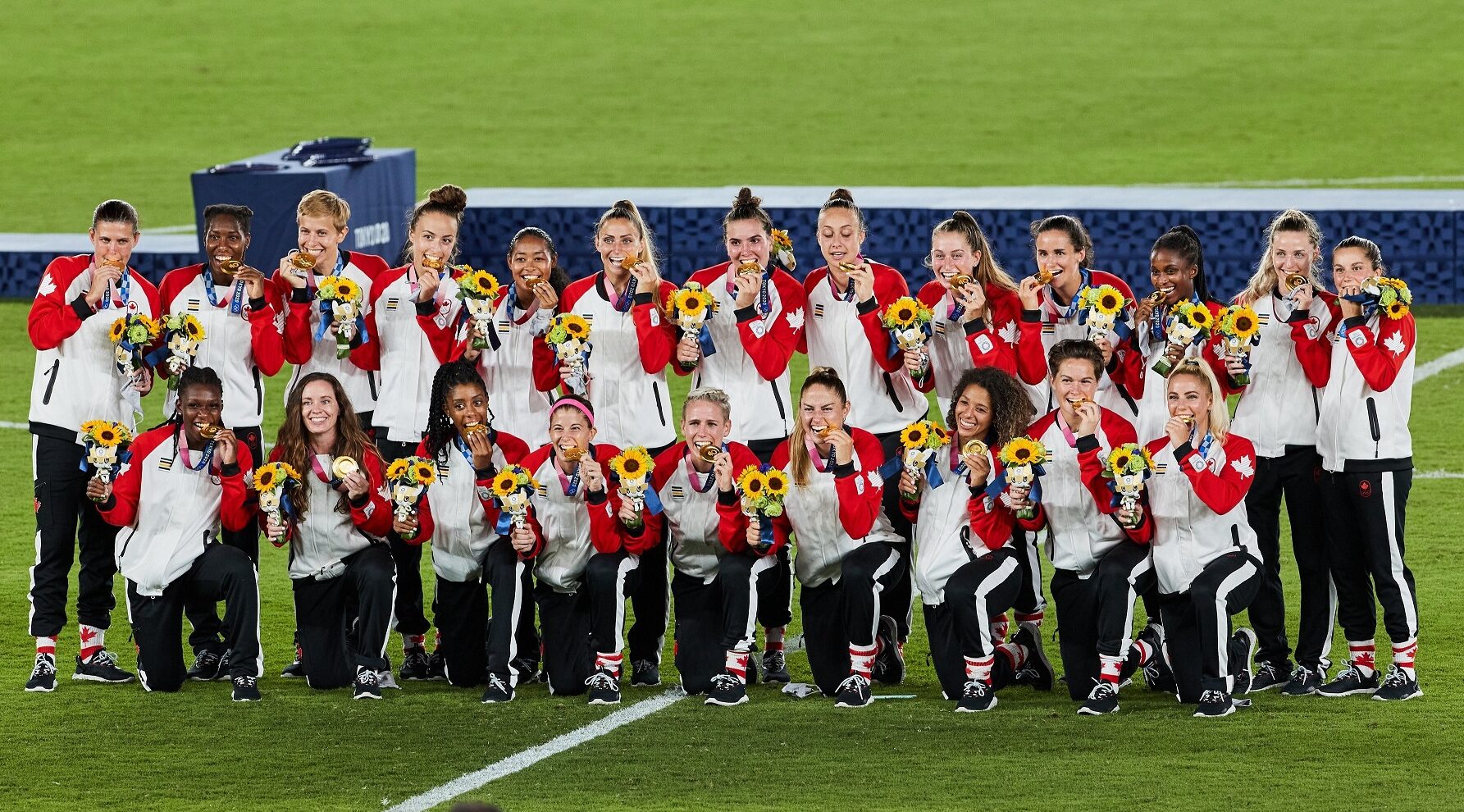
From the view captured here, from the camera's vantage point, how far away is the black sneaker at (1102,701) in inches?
325

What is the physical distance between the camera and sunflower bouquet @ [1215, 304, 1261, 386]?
8.32 m

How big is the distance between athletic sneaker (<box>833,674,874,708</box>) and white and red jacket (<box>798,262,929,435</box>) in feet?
3.73

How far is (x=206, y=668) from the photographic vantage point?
895 centimetres

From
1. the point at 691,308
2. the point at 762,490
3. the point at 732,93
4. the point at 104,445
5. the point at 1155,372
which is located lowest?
the point at 762,490

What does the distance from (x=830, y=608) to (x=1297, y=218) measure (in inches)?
90.3

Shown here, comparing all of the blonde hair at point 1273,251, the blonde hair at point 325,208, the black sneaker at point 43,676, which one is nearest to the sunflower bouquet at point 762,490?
the blonde hair at point 1273,251

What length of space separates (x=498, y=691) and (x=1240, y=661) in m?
2.82

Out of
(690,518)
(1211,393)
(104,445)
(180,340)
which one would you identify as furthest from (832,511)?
(104,445)

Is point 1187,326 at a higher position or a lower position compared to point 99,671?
A: higher

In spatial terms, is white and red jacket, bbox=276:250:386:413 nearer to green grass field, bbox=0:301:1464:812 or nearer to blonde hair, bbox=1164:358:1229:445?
green grass field, bbox=0:301:1464:812

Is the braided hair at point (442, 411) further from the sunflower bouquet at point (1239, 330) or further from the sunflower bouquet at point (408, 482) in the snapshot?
the sunflower bouquet at point (1239, 330)

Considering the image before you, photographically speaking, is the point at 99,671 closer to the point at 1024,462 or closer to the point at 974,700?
the point at 974,700

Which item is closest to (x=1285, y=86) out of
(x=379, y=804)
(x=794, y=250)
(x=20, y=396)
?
(x=794, y=250)

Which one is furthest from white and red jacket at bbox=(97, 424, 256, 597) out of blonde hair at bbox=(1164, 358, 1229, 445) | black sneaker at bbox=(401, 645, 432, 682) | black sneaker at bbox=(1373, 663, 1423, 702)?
black sneaker at bbox=(1373, 663, 1423, 702)
